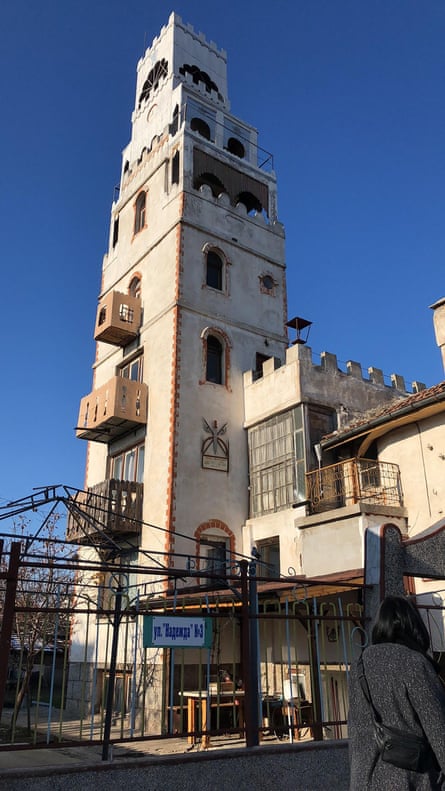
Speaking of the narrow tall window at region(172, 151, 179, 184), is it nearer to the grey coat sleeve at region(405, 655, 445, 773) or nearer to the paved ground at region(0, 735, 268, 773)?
the paved ground at region(0, 735, 268, 773)

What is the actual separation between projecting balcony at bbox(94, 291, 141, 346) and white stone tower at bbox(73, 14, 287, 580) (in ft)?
0.18

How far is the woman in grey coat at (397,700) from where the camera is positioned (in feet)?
10.6

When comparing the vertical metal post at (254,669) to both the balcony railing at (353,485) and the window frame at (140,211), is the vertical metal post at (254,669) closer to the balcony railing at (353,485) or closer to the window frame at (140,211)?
the balcony railing at (353,485)

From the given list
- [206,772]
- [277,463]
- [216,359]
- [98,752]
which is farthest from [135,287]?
[206,772]

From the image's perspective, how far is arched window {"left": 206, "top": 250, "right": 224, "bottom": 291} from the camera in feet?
80.1

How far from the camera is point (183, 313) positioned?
883 inches

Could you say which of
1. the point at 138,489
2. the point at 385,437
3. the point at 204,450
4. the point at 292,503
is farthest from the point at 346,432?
the point at 138,489

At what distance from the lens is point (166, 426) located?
20.8 metres

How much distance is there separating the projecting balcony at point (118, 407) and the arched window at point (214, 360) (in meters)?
2.43

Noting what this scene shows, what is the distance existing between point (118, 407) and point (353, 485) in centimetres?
908

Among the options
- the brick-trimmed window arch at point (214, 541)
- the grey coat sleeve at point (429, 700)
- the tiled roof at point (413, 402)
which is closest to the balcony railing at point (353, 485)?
the tiled roof at point (413, 402)

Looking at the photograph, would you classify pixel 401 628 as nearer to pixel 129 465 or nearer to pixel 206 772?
pixel 206 772

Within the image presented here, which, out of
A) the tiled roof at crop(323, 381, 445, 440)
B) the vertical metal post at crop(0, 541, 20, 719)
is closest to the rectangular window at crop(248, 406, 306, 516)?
the tiled roof at crop(323, 381, 445, 440)

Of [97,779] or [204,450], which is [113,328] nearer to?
[204,450]
